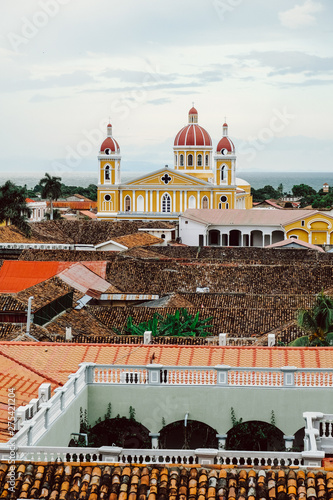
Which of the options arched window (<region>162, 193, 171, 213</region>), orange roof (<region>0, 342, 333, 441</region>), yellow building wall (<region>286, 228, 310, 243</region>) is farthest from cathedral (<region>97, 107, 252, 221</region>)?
orange roof (<region>0, 342, 333, 441</region>)

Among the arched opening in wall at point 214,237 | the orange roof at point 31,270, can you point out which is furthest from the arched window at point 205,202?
the orange roof at point 31,270

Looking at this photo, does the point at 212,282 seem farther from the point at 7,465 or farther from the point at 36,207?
the point at 36,207

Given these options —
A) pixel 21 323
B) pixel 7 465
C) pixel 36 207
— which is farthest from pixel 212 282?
pixel 36 207

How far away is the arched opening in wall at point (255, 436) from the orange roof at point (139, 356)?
126cm

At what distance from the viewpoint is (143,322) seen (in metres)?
26.2

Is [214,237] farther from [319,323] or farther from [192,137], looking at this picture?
[319,323]

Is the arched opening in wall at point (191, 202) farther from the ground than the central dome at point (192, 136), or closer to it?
closer to it

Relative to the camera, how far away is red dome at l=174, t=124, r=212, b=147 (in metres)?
85.0

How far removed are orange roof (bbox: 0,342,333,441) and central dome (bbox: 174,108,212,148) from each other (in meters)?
69.2

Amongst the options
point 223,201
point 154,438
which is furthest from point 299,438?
point 223,201

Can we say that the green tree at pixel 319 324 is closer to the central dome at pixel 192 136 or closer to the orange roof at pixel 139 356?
the orange roof at pixel 139 356

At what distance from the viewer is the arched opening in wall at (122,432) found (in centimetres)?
1483

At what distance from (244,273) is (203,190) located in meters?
44.9

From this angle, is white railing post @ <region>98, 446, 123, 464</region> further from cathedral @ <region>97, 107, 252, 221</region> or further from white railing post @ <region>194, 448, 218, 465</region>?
cathedral @ <region>97, 107, 252, 221</region>
